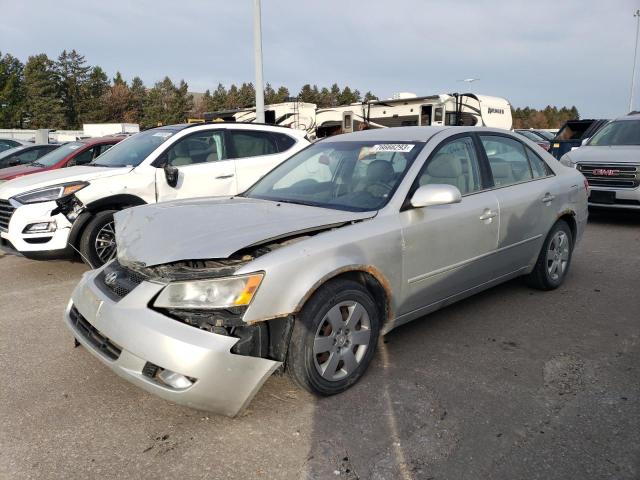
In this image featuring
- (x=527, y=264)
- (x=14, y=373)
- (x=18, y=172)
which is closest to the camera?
(x=14, y=373)

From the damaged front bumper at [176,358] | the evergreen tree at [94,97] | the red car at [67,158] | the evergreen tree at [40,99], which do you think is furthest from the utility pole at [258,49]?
the evergreen tree at [94,97]

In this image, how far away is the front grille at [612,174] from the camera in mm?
8258

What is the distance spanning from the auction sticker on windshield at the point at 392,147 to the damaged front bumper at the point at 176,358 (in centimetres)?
191

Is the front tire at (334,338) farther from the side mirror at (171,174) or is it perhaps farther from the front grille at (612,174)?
the front grille at (612,174)

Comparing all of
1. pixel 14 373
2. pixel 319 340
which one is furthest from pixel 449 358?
pixel 14 373

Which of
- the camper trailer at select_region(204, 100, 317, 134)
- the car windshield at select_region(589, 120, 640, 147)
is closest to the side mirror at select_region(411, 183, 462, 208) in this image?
the car windshield at select_region(589, 120, 640, 147)

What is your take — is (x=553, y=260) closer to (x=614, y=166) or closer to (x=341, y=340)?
(x=341, y=340)

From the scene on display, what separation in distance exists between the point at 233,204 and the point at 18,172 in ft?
21.6

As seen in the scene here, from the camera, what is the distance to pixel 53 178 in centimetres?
570

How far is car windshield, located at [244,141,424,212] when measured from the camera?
11.6 ft

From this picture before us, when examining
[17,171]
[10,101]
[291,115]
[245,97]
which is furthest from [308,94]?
[17,171]

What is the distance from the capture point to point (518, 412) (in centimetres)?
286

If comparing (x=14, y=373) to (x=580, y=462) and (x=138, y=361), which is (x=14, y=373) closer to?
(x=138, y=361)

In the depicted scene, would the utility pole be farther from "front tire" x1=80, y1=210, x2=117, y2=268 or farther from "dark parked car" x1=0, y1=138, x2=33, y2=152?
"dark parked car" x1=0, y1=138, x2=33, y2=152
